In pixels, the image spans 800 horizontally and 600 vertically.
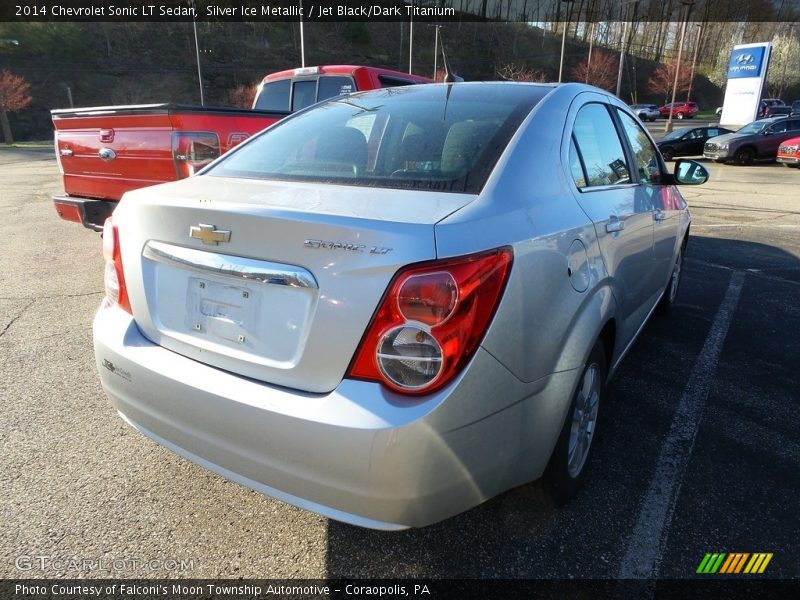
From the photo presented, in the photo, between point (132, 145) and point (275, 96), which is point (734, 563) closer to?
point (132, 145)

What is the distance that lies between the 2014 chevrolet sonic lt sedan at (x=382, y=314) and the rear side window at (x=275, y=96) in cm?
588

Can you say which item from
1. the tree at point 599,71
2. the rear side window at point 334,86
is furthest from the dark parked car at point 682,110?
the rear side window at point 334,86

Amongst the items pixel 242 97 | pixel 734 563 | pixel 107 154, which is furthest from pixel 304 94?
pixel 242 97

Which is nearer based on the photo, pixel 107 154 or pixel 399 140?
pixel 399 140

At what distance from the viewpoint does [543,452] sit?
1.86 m

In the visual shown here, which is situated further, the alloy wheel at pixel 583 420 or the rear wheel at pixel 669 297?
the rear wheel at pixel 669 297

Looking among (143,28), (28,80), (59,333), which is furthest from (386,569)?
(143,28)

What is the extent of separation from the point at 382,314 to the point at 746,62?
31.0 metres

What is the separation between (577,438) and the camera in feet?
7.45

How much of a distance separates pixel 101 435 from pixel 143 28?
228 feet

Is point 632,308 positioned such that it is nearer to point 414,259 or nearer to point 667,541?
point 667,541

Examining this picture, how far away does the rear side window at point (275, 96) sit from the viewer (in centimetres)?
773

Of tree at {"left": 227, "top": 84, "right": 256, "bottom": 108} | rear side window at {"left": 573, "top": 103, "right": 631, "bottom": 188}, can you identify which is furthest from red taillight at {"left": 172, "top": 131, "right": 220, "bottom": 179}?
tree at {"left": 227, "top": 84, "right": 256, "bottom": 108}

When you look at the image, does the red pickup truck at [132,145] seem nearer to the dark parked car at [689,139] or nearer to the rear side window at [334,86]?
the rear side window at [334,86]
